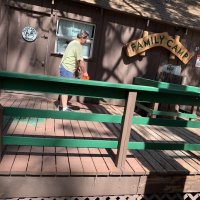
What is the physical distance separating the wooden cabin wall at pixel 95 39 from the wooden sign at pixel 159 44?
0.80 feet

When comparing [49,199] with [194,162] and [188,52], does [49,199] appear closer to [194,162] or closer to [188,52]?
[194,162]

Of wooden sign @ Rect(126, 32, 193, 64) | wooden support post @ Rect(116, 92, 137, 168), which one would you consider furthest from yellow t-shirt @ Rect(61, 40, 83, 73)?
wooden support post @ Rect(116, 92, 137, 168)

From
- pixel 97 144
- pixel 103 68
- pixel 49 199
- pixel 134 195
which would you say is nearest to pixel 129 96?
pixel 97 144

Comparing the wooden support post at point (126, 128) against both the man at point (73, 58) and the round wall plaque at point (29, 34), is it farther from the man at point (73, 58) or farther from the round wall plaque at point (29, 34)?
the round wall plaque at point (29, 34)

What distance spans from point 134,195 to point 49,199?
1.22m

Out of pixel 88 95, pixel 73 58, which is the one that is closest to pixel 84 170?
pixel 88 95

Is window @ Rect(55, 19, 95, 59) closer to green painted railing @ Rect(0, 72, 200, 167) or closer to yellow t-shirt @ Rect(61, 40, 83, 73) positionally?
yellow t-shirt @ Rect(61, 40, 83, 73)

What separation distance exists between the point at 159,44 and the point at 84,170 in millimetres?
6198

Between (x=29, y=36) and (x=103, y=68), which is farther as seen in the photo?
(x=103, y=68)

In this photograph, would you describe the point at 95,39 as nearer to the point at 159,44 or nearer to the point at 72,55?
the point at 159,44

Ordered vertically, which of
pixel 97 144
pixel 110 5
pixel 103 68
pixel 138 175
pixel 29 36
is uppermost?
pixel 110 5

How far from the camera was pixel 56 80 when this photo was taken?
11.9 ft

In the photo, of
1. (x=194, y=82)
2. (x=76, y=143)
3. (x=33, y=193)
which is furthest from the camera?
(x=194, y=82)

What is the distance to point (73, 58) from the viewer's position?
6.78 metres
